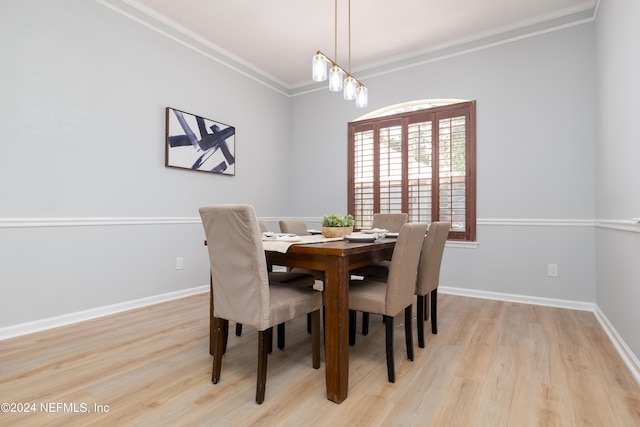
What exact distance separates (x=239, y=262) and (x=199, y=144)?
8.16ft

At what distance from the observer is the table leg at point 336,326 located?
1542mm

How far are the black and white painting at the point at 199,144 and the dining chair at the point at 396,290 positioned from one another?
8.06ft

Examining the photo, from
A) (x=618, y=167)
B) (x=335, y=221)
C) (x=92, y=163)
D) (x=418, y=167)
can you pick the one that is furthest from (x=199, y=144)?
(x=618, y=167)

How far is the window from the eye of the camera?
3646 millimetres

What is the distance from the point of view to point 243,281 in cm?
157

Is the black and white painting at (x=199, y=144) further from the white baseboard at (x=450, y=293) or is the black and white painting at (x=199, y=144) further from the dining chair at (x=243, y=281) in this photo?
the dining chair at (x=243, y=281)

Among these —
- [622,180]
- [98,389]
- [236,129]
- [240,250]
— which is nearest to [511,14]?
[622,180]

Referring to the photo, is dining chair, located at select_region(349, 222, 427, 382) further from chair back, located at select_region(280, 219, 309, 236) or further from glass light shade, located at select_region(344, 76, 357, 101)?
glass light shade, located at select_region(344, 76, 357, 101)

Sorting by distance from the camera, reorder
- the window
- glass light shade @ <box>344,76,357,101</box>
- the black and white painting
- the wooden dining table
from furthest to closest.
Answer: the window < the black and white painting < glass light shade @ <box>344,76,357,101</box> < the wooden dining table

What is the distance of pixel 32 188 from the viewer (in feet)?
8.00

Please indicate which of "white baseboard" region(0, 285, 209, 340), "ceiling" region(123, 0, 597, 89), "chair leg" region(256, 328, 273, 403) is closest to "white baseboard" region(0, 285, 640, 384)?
"white baseboard" region(0, 285, 209, 340)

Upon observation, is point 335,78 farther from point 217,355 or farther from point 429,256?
point 217,355

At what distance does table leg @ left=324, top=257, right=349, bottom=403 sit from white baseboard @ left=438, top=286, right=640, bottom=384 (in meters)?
1.56

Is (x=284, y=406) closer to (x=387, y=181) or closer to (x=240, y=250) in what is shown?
(x=240, y=250)
